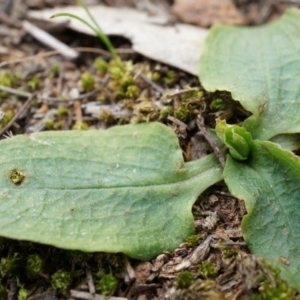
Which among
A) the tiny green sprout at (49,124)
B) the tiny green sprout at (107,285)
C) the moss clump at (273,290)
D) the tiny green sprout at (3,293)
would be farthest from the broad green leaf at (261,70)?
the tiny green sprout at (3,293)

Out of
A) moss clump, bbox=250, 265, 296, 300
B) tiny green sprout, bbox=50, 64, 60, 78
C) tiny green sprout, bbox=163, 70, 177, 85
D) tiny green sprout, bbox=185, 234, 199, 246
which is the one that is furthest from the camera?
tiny green sprout, bbox=50, 64, 60, 78

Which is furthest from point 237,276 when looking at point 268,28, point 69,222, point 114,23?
point 114,23

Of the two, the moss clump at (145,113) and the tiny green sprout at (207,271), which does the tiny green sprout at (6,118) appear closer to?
the moss clump at (145,113)

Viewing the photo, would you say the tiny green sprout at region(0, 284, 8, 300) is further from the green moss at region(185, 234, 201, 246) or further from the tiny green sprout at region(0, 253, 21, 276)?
the green moss at region(185, 234, 201, 246)

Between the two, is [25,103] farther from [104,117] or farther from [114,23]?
[114,23]

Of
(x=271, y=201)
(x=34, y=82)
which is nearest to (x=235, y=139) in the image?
(x=271, y=201)

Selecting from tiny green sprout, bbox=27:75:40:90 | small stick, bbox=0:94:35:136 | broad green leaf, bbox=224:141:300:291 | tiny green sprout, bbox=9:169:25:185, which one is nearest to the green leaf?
broad green leaf, bbox=224:141:300:291
